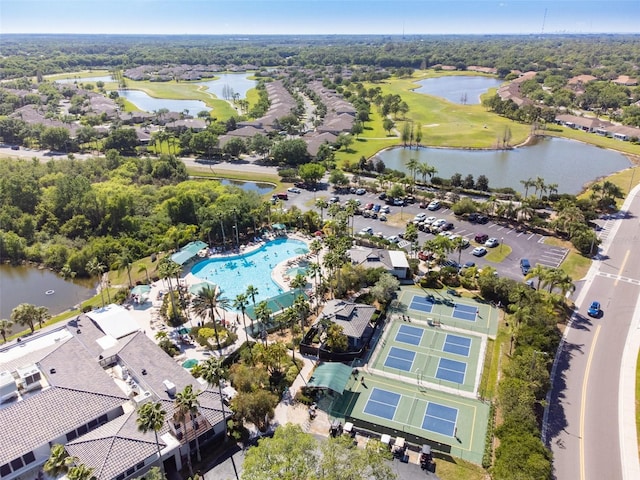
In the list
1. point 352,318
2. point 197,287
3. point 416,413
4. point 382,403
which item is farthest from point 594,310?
point 197,287

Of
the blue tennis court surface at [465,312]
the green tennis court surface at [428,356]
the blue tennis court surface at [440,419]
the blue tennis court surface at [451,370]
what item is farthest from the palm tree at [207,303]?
the blue tennis court surface at [465,312]

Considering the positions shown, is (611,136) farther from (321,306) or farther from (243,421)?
(243,421)

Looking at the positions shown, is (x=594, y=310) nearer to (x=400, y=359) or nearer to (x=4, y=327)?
(x=400, y=359)

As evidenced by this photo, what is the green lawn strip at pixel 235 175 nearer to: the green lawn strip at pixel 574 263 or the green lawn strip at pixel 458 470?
the green lawn strip at pixel 574 263

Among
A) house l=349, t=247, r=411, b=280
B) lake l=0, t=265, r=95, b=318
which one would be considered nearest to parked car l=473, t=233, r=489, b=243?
house l=349, t=247, r=411, b=280

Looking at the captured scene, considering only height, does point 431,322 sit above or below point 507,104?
below

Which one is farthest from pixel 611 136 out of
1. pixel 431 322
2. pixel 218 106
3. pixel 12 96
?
Answer: pixel 12 96
